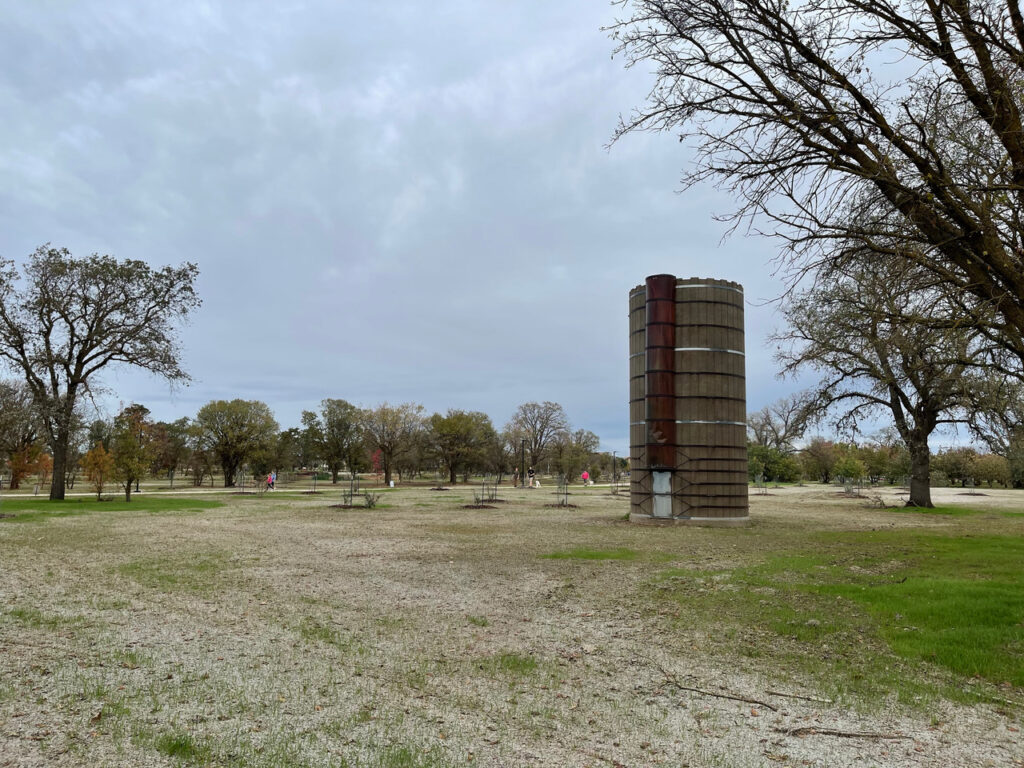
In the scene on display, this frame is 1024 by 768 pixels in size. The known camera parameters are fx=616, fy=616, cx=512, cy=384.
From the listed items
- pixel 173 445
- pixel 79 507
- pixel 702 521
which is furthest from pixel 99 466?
pixel 173 445

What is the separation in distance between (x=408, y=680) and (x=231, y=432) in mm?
60625

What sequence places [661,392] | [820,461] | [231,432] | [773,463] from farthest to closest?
[820,461] < [773,463] < [231,432] < [661,392]

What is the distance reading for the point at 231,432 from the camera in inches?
2372

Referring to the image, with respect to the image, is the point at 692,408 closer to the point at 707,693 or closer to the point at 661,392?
the point at 661,392

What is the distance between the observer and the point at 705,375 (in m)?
23.3

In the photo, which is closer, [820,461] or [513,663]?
[513,663]

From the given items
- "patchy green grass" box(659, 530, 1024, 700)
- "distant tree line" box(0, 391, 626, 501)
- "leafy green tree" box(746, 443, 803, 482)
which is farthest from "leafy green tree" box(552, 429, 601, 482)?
"patchy green grass" box(659, 530, 1024, 700)

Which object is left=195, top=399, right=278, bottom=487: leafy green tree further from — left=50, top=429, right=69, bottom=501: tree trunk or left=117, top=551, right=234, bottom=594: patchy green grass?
left=117, top=551, right=234, bottom=594: patchy green grass

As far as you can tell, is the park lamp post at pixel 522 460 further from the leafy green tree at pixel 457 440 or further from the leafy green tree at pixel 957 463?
the leafy green tree at pixel 957 463

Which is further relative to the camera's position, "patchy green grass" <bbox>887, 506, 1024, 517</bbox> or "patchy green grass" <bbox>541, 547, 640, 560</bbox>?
"patchy green grass" <bbox>887, 506, 1024, 517</bbox>

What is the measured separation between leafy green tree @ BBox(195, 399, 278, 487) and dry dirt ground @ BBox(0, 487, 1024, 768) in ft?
168

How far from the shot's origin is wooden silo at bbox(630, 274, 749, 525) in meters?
23.0

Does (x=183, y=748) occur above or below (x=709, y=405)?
below

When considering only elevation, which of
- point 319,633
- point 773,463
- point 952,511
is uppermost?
point 319,633
